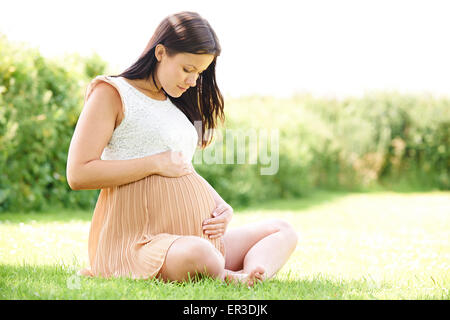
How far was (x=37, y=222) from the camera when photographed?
5.93m

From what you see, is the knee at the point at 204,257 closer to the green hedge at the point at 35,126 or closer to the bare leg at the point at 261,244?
the bare leg at the point at 261,244

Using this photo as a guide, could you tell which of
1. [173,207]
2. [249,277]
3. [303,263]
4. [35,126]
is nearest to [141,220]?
[173,207]

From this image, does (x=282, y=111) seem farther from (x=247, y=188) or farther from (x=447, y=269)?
(x=447, y=269)

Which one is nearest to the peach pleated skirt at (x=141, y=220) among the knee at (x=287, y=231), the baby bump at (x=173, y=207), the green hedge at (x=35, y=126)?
the baby bump at (x=173, y=207)

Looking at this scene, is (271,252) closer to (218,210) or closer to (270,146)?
(218,210)

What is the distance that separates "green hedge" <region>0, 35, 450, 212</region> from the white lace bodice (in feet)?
13.4

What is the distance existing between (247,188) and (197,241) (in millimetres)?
7040

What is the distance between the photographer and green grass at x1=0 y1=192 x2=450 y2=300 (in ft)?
8.05

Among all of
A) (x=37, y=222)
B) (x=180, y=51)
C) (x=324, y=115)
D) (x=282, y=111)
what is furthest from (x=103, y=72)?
(x=324, y=115)

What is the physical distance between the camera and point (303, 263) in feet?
13.4

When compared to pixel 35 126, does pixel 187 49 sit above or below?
above

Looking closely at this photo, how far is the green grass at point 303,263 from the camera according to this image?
2453 mm

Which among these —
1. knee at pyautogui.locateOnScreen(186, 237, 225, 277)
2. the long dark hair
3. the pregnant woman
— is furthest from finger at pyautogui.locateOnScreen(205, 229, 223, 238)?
the long dark hair

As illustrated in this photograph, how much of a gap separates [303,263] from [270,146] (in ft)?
21.2
